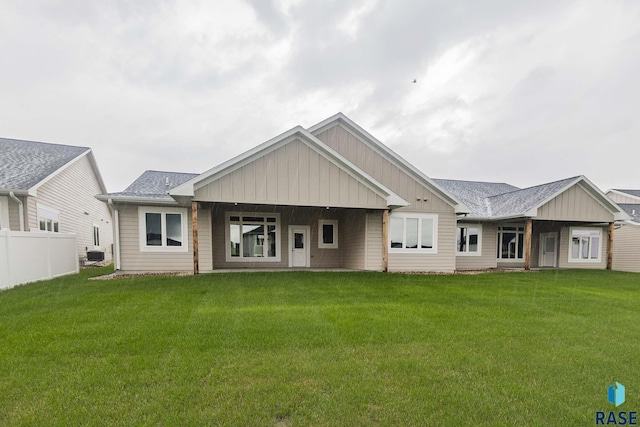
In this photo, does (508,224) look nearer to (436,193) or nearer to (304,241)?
(436,193)

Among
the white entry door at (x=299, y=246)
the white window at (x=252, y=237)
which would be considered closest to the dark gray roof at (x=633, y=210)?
the white entry door at (x=299, y=246)

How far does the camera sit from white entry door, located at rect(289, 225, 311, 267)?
13.7 meters

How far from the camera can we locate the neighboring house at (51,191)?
1108 cm

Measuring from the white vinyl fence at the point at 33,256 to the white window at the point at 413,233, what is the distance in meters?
11.9

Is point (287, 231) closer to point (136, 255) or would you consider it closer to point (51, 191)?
point (136, 255)

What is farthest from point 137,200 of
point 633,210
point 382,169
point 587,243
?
point 633,210

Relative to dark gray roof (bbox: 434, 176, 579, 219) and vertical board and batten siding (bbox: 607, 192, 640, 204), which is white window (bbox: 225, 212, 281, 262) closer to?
dark gray roof (bbox: 434, 176, 579, 219)

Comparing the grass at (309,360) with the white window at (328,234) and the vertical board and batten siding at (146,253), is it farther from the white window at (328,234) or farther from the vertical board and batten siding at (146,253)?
the white window at (328,234)

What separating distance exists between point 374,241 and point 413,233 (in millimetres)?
1793

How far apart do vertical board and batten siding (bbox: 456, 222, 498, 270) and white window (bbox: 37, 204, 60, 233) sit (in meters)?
18.5

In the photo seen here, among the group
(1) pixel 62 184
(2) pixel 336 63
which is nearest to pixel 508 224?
(2) pixel 336 63

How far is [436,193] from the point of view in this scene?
1285cm

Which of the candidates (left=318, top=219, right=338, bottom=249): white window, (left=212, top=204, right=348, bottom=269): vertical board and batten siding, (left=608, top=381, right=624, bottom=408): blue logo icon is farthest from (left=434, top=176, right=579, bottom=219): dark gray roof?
(left=608, top=381, right=624, bottom=408): blue logo icon

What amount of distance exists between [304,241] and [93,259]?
1193 cm
